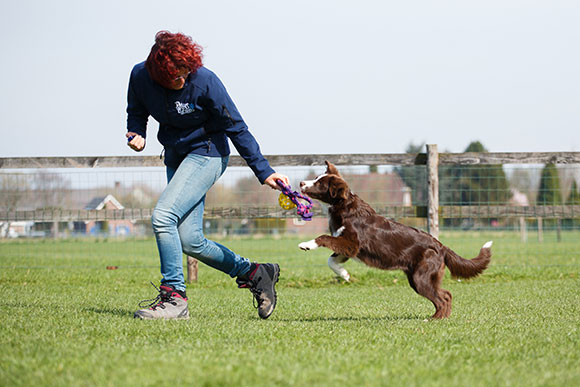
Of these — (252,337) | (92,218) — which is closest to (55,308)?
(252,337)

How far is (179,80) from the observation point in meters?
4.32

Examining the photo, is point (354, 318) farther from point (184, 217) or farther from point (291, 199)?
point (184, 217)

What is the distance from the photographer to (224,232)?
1462 centimetres

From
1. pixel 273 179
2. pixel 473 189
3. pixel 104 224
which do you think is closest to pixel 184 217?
pixel 273 179

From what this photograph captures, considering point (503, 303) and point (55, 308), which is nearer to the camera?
point (55, 308)

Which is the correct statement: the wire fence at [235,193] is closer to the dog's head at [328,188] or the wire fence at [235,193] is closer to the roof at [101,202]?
the roof at [101,202]

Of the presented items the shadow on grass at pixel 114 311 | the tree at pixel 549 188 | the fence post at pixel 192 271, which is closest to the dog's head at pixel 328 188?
the shadow on grass at pixel 114 311

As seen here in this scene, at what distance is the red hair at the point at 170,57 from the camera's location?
419 cm

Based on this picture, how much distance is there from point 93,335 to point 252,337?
0.93 metres

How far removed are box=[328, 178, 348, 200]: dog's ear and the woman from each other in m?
0.85

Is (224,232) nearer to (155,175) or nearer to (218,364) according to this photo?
(155,175)

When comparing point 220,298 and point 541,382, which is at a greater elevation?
point 541,382

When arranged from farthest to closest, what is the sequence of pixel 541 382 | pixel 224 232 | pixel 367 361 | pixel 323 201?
pixel 224 232 < pixel 323 201 < pixel 367 361 < pixel 541 382

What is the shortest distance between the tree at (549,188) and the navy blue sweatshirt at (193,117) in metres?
9.04
